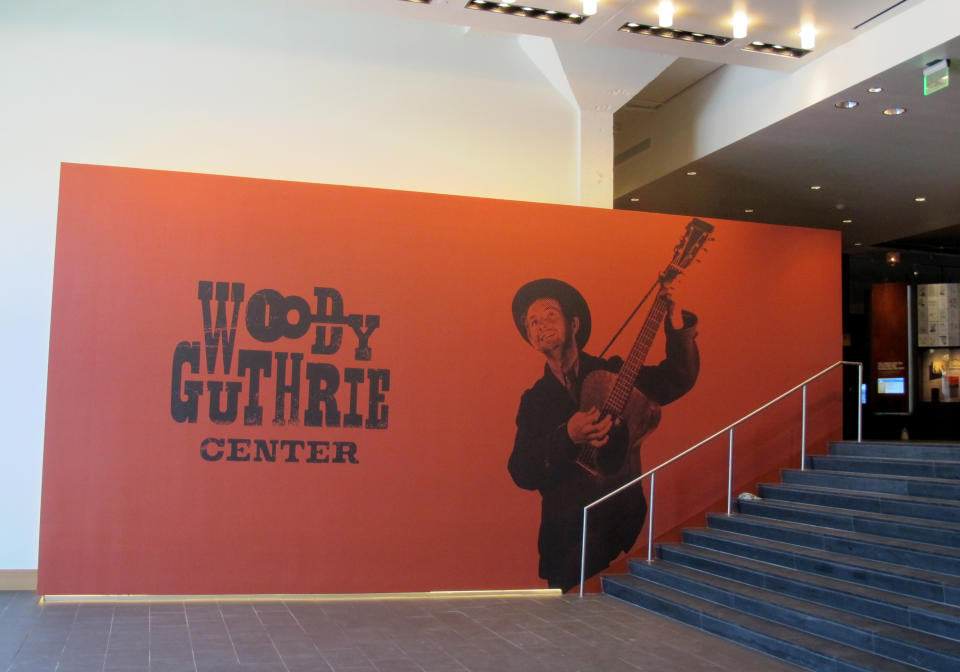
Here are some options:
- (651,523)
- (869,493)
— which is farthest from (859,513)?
Result: (651,523)

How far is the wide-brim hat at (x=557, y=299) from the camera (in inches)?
340

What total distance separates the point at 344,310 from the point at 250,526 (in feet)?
6.49

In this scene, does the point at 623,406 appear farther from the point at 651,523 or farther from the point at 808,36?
the point at 808,36

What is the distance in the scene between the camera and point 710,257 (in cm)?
927

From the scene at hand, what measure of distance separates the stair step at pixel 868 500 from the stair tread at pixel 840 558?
0.69 metres

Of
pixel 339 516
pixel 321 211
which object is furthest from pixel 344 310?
pixel 339 516

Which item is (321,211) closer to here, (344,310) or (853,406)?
(344,310)

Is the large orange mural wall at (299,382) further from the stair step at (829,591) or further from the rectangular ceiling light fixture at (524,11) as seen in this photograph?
the rectangular ceiling light fixture at (524,11)

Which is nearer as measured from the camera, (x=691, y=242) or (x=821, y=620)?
(x=821, y=620)

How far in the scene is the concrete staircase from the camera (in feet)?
19.1

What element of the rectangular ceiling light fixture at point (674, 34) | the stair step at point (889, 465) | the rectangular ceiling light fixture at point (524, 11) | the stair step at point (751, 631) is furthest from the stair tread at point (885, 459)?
the rectangular ceiling light fixture at point (524, 11)

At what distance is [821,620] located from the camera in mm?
6195

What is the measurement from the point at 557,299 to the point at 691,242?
5.11 ft

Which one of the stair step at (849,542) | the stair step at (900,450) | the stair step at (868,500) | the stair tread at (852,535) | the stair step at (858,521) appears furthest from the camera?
the stair step at (900,450)
